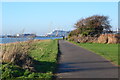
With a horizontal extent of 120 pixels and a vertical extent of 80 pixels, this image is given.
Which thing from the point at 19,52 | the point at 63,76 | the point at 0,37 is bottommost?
the point at 63,76

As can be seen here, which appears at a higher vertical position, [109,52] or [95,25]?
[95,25]

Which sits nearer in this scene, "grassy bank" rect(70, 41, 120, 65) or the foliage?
"grassy bank" rect(70, 41, 120, 65)

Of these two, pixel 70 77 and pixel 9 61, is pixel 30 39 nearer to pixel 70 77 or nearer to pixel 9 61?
pixel 9 61

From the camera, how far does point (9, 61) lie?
1268 cm

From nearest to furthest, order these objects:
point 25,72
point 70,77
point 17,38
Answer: point 70,77 < point 25,72 < point 17,38

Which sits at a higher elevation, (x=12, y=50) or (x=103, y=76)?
(x=12, y=50)

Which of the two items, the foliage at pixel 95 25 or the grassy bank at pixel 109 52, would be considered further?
the foliage at pixel 95 25

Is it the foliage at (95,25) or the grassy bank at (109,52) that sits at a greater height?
the foliage at (95,25)

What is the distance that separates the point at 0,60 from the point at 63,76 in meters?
4.09

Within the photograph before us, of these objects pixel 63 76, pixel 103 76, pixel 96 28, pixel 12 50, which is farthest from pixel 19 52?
pixel 96 28

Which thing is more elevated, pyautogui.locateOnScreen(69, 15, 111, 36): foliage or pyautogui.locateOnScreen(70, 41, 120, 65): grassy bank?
pyautogui.locateOnScreen(69, 15, 111, 36): foliage

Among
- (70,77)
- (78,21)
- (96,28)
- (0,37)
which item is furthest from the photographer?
(78,21)

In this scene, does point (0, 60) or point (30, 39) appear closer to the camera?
point (0, 60)

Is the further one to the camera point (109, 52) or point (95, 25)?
point (95, 25)
